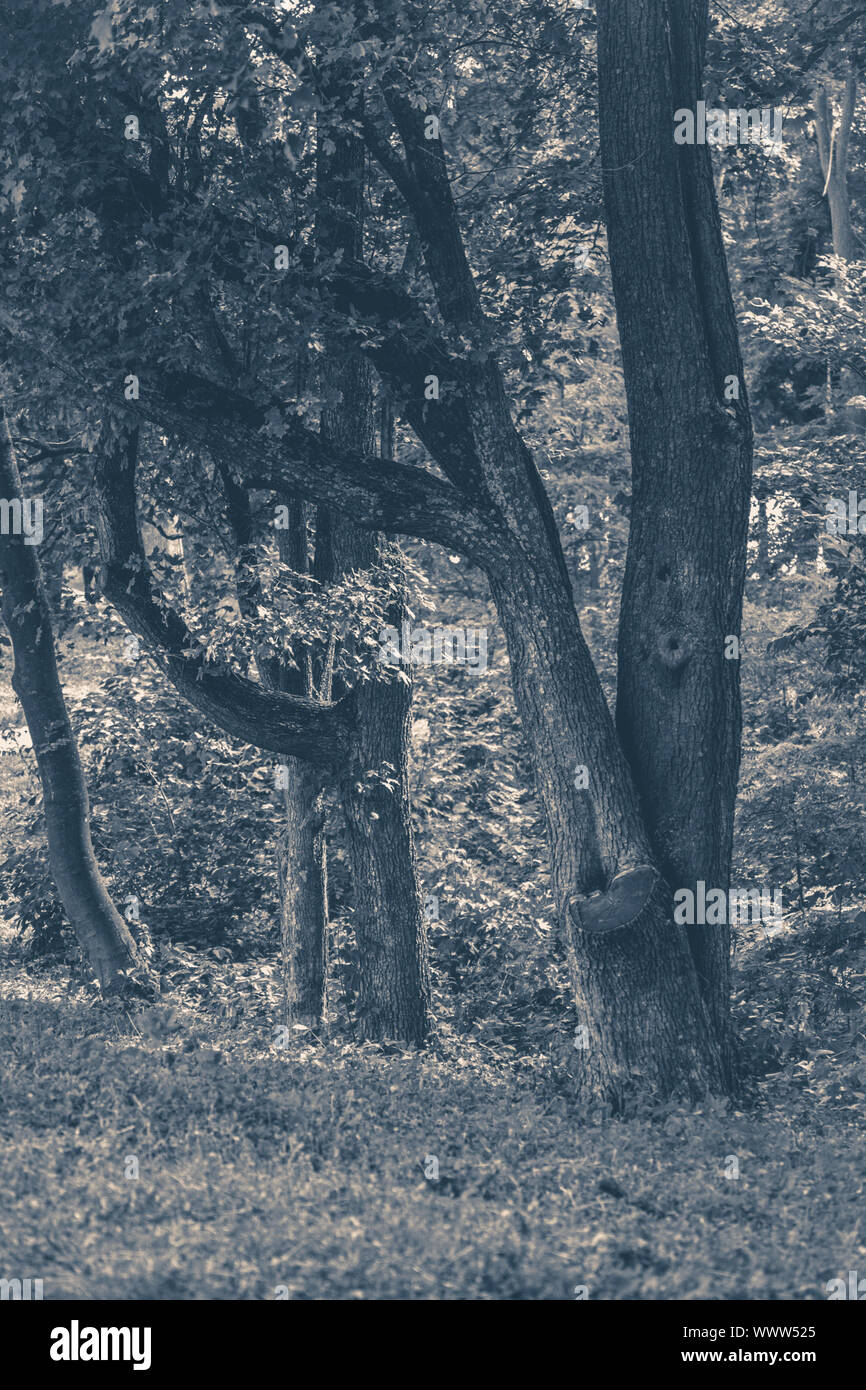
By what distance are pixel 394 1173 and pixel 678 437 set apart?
5.58 metres

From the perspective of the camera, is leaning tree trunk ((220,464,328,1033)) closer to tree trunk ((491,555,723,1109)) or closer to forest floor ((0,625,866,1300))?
forest floor ((0,625,866,1300))

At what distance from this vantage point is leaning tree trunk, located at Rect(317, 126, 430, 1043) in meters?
13.4

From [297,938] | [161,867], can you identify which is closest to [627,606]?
[297,938]

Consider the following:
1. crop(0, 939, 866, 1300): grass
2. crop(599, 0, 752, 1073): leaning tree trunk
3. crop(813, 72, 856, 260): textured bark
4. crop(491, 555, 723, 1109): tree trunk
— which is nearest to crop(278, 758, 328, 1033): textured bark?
crop(0, 939, 866, 1300): grass

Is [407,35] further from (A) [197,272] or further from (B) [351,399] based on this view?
(B) [351,399]

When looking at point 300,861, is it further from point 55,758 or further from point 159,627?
point 159,627

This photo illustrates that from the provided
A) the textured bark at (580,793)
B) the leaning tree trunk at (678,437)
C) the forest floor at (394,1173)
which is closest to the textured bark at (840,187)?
the leaning tree trunk at (678,437)

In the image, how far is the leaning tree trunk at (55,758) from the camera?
1488 centimetres

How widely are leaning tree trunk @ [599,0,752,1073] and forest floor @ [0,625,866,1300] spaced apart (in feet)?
5.06

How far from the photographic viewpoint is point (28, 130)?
33.4 feet

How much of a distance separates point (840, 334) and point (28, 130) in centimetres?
937

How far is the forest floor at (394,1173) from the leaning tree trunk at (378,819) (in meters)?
1.17
